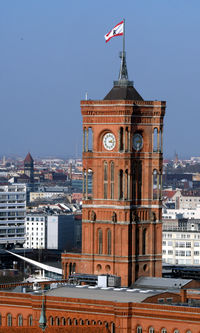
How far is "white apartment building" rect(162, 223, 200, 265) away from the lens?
498ft

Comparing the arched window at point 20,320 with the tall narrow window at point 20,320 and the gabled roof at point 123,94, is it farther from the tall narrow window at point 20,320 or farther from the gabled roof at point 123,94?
the gabled roof at point 123,94

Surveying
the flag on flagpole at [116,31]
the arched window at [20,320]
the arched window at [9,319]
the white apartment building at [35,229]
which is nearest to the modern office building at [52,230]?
the white apartment building at [35,229]

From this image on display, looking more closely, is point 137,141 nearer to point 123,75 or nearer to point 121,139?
point 121,139

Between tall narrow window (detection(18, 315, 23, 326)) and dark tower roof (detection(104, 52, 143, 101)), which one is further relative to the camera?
dark tower roof (detection(104, 52, 143, 101))

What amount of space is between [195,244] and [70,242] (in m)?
38.9

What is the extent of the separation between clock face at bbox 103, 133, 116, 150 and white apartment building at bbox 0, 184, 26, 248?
97.8 metres

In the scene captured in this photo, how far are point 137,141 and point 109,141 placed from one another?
4.75ft

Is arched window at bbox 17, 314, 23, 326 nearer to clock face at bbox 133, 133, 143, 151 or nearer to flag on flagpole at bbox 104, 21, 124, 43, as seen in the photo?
clock face at bbox 133, 133, 143, 151

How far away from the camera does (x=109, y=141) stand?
279ft

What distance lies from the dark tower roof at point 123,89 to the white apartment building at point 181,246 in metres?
66.2

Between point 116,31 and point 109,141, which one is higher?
point 116,31

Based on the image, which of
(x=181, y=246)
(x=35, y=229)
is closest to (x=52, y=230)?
(x=35, y=229)

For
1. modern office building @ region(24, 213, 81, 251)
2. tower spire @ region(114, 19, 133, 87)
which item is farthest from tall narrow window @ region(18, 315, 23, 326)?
modern office building @ region(24, 213, 81, 251)

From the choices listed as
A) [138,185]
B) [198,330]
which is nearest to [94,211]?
[138,185]
